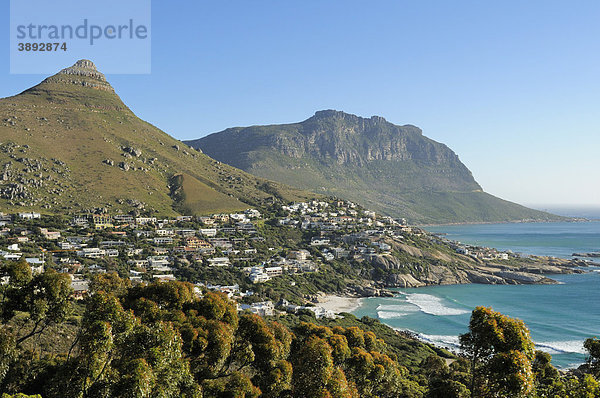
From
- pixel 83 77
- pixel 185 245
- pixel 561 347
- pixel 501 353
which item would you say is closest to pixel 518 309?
pixel 561 347

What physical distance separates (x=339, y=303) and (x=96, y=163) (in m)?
79.1

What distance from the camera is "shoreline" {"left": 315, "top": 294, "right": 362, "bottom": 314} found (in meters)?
64.6

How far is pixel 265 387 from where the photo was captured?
1870 centimetres

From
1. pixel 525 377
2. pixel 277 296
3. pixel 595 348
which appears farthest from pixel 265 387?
pixel 277 296

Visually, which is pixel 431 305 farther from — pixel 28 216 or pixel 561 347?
pixel 28 216

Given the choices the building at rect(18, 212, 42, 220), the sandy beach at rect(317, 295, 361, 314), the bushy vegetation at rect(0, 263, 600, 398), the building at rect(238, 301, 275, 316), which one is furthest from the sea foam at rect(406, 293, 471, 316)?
the building at rect(18, 212, 42, 220)

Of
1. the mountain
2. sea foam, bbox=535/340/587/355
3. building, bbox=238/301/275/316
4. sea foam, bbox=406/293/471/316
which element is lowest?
sea foam, bbox=406/293/471/316

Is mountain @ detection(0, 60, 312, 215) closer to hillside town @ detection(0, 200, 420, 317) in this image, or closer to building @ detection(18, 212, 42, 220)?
building @ detection(18, 212, 42, 220)

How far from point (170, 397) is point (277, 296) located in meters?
51.5

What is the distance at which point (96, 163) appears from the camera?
112 meters

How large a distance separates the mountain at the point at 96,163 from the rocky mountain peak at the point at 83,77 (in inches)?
14.8

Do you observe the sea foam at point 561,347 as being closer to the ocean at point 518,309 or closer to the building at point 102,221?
the ocean at point 518,309

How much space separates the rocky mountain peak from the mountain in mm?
377

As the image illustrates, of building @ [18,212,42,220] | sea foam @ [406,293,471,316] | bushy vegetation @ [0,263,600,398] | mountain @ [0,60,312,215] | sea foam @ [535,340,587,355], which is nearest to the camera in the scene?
bushy vegetation @ [0,263,600,398]
